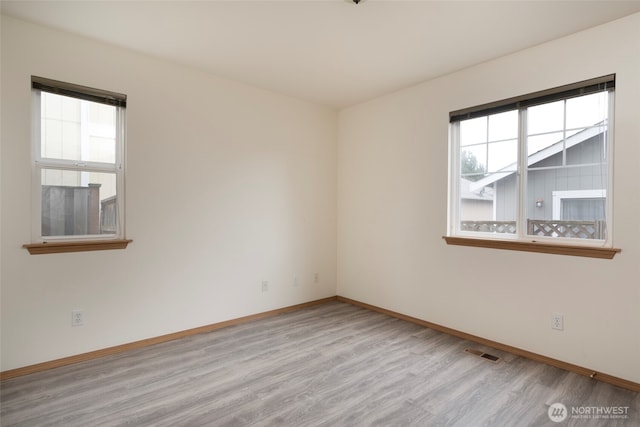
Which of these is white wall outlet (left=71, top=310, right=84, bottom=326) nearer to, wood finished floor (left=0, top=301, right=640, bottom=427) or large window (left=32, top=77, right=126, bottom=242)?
wood finished floor (left=0, top=301, right=640, bottom=427)

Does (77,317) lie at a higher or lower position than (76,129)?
lower

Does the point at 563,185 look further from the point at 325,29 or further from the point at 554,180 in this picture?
the point at 325,29

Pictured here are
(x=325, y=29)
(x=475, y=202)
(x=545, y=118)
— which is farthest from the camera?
(x=475, y=202)

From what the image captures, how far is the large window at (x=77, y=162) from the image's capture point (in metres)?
2.56

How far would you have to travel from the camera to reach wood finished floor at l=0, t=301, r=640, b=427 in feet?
6.46

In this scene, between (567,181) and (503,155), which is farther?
(503,155)

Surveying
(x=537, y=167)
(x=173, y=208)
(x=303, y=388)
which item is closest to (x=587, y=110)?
(x=537, y=167)

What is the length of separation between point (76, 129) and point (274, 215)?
6.76 ft

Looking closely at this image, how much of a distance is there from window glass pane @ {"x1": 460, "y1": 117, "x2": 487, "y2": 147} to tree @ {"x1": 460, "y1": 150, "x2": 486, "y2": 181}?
0.38 ft

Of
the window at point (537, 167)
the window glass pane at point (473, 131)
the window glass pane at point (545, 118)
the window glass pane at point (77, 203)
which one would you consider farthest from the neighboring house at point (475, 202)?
the window glass pane at point (77, 203)

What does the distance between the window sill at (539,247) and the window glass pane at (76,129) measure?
335 centimetres

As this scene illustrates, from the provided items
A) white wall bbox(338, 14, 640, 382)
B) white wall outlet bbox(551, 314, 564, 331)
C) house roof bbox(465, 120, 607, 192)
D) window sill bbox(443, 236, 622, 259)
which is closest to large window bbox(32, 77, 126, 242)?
white wall bbox(338, 14, 640, 382)

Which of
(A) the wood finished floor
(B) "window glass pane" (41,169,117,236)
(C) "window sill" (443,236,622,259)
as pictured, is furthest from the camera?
(B) "window glass pane" (41,169,117,236)

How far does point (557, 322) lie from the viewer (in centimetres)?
262
